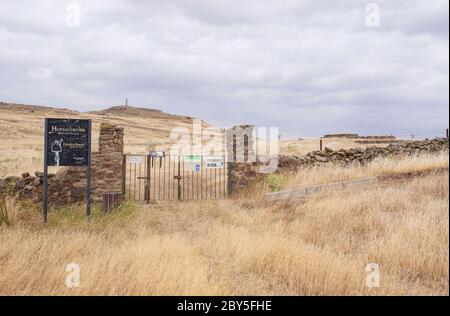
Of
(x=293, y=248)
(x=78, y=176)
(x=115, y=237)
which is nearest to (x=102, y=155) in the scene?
(x=78, y=176)

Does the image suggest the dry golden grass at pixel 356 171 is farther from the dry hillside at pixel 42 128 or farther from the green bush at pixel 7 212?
the dry hillside at pixel 42 128

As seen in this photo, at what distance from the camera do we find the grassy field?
552cm

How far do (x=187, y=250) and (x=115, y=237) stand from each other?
76.6 inches

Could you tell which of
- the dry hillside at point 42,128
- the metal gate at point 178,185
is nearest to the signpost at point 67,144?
the metal gate at point 178,185

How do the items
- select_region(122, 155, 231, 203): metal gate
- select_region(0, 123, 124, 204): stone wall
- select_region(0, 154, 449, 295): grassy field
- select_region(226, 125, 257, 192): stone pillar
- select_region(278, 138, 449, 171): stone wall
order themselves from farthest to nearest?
select_region(278, 138, 449, 171): stone wall, select_region(226, 125, 257, 192): stone pillar, select_region(122, 155, 231, 203): metal gate, select_region(0, 123, 124, 204): stone wall, select_region(0, 154, 449, 295): grassy field

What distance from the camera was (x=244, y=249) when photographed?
23.1 feet

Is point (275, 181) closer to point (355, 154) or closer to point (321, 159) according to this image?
point (321, 159)

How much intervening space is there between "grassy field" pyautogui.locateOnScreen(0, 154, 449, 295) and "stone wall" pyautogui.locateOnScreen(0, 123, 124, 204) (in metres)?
1.06

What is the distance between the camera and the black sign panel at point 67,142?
1001cm

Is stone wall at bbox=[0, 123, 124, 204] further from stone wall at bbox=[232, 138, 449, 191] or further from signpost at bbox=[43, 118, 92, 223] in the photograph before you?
stone wall at bbox=[232, 138, 449, 191]

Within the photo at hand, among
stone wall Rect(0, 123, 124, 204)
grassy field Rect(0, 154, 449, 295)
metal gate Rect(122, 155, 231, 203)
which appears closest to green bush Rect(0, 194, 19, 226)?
grassy field Rect(0, 154, 449, 295)

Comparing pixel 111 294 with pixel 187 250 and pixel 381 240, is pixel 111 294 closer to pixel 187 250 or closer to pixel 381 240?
pixel 187 250

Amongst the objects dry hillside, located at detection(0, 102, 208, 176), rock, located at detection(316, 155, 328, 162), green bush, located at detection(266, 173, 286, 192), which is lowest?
green bush, located at detection(266, 173, 286, 192)

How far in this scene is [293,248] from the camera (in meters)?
6.83
